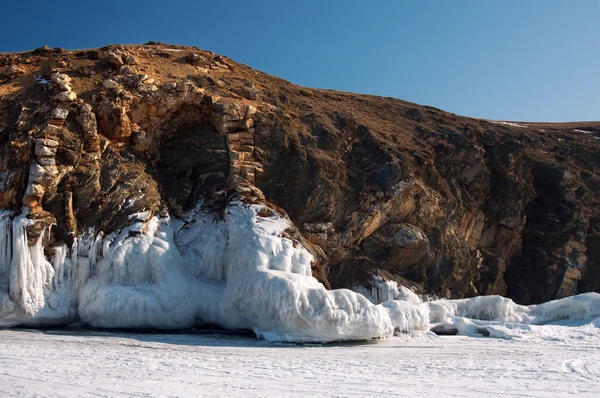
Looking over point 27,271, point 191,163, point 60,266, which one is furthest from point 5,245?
point 191,163

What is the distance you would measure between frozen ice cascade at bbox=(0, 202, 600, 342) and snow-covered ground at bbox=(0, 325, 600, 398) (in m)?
0.79

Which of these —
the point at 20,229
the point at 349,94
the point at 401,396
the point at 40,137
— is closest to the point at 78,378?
the point at 401,396

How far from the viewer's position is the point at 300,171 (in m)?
22.4

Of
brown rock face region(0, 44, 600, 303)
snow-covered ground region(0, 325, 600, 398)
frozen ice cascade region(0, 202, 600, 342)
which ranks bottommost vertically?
snow-covered ground region(0, 325, 600, 398)

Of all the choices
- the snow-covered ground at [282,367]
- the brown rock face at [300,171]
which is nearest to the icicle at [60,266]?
the brown rock face at [300,171]

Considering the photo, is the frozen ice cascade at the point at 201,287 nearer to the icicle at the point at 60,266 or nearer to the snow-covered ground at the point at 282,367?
the icicle at the point at 60,266

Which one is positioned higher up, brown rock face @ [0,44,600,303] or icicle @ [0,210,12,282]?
brown rock face @ [0,44,600,303]

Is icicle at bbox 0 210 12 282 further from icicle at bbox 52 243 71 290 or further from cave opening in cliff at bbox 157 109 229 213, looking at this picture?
cave opening in cliff at bbox 157 109 229 213

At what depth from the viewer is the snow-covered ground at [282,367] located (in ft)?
32.4

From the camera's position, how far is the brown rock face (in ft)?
62.2

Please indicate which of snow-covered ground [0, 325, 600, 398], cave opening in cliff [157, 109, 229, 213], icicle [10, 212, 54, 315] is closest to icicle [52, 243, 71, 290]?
icicle [10, 212, 54, 315]

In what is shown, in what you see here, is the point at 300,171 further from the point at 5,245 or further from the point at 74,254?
the point at 5,245

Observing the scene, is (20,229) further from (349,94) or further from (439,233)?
(349,94)

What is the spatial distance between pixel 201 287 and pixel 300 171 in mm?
6567
